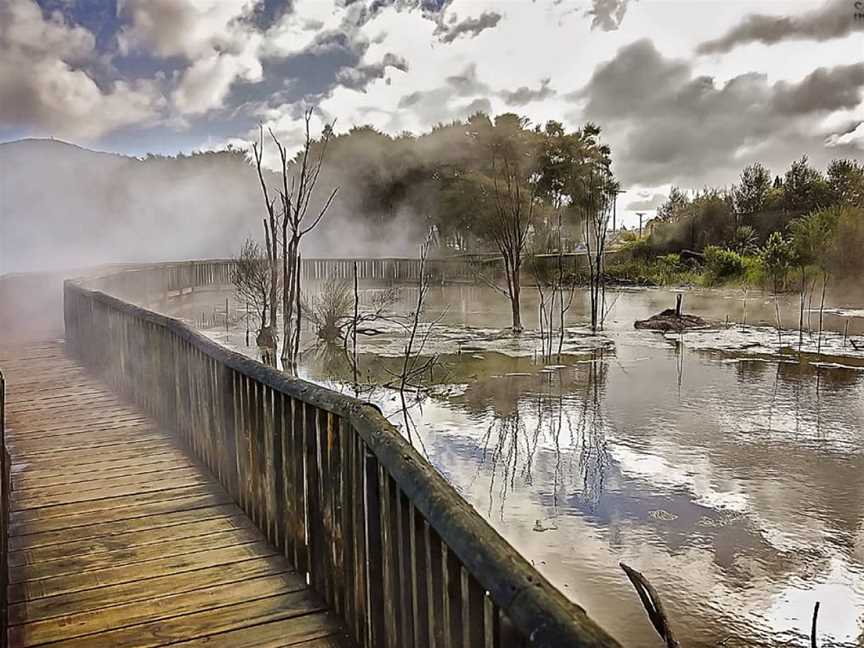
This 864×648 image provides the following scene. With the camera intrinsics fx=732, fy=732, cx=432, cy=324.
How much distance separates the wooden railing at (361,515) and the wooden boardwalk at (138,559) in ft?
0.35

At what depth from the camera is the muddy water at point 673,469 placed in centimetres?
354

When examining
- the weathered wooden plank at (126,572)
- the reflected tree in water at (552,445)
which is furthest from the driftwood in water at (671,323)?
the weathered wooden plank at (126,572)

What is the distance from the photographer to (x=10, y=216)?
19.2 meters

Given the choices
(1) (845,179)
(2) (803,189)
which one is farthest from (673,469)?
(2) (803,189)

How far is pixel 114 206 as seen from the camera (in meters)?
24.5

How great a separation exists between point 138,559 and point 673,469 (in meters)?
3.90

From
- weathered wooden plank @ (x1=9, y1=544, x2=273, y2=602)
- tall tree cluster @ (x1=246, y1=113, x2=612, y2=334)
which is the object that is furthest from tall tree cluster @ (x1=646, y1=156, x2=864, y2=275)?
weathered wooden plank @ (x1=9, y1=544, x2=273, y2=602)

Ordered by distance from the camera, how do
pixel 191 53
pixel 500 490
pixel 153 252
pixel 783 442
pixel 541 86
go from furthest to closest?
pixel 541 86 → pixel 153 252 → pixel 191 53 → pixel 783 442 → pixel 500 490

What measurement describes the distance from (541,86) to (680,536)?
2796cm

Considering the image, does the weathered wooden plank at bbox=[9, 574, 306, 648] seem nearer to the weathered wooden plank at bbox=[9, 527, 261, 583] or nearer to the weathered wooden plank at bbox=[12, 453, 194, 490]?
the weathered wooden plank at bbox=[9, 527, 261, 583]

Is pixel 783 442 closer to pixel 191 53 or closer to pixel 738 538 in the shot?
pixel 738 538

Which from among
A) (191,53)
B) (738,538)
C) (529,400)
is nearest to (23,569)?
(738,538)

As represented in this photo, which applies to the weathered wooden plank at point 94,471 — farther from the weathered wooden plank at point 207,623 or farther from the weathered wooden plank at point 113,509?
the weathered wooden plank at point 207,623

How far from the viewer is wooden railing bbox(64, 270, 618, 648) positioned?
1.13m
